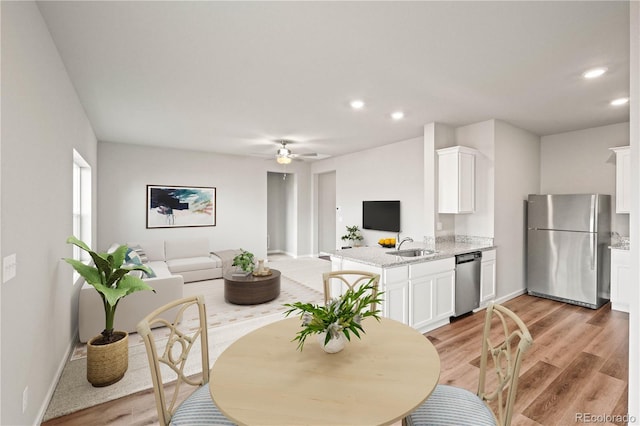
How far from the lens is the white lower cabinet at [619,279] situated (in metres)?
3.94

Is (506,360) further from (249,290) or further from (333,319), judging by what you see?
(249,290)

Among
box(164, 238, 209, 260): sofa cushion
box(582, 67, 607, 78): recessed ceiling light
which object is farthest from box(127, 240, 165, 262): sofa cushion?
box(582, 67, 607, 78): recessed ceiling light

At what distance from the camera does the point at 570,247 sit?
14.0ft

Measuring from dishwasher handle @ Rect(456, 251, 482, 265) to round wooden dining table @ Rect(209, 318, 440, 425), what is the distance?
243 cm

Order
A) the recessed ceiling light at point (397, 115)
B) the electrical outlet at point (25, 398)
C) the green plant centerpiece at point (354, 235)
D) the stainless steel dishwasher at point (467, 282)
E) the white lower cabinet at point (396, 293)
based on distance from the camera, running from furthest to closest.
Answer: the green plant centerpiece at point (354, 235) < the recessed ceiling light at point (397, 115) < the stainless steel dishwasher at point (467, 282) < the white lower cabinet at point (396, 293) < the electrical outlet at point (25, 398)

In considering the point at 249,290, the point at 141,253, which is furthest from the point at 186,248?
Answer: the point at 249,290

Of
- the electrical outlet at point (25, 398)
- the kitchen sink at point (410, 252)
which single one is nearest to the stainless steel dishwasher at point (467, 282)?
the kitchen sink at point (410, 252)

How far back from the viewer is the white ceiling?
6.36 ft

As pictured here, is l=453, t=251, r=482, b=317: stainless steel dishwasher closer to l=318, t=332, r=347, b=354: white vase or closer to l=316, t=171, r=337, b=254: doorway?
l=318, t=332, r=347, b=354: white vase

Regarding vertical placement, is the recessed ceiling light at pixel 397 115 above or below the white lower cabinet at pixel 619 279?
above

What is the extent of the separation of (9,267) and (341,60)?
2565mm

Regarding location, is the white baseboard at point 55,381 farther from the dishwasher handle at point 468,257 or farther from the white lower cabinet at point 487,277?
the white lower cabinet at point 487,277

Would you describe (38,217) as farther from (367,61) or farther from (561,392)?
(561,392)

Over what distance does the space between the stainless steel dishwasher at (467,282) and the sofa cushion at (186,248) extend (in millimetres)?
4786
